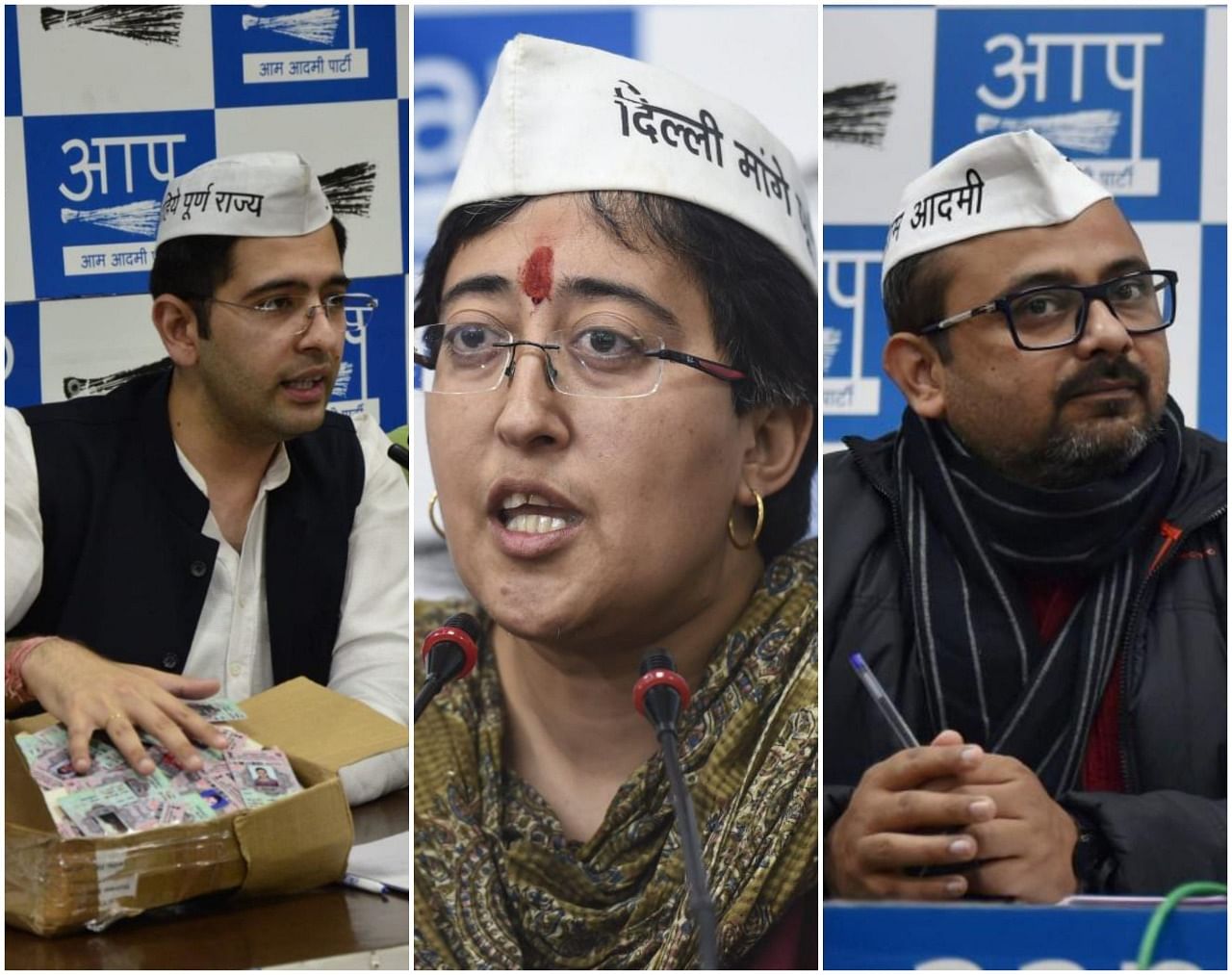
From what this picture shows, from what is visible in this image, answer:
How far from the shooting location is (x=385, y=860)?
266cm

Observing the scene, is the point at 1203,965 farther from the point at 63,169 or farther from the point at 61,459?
the point at 63,169

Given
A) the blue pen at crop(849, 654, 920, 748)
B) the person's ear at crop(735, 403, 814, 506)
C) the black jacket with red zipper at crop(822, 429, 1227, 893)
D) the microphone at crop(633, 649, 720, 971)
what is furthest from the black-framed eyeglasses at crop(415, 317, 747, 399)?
the blue pen at crop(849, 654, 920, 748)

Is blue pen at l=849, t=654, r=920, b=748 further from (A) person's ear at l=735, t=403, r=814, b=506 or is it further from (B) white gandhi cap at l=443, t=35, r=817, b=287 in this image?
(B) white gandhi cap at l=443, t=35, r=817, b=287

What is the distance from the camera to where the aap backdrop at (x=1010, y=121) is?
2641 millimetres

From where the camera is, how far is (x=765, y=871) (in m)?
2.59

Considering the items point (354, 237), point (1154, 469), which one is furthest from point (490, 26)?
point (1154, 469)

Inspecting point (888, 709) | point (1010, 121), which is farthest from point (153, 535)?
point (1010, 121)

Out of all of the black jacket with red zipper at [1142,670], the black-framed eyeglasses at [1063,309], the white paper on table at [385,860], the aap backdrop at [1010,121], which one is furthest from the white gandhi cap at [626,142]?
the white paper on table at [385,860]

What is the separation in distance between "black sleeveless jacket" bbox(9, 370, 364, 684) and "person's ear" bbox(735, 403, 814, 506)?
2.16ft

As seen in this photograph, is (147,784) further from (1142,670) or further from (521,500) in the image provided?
(1142,670)

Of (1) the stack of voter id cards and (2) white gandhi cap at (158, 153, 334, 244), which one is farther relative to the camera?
(2) white gandhi cap at (158, 153, 334, 244)

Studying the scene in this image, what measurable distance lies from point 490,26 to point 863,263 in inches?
28.9

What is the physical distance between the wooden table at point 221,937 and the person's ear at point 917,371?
1206mm

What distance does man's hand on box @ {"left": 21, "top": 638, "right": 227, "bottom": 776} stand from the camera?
2.54 m
